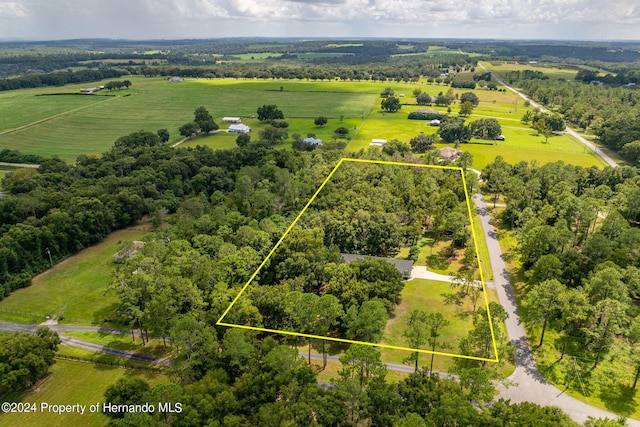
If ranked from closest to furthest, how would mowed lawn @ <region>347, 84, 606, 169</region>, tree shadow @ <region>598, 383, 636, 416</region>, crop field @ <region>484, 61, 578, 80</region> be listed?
tree shadow @ <region>598, 383, 636, 416</region> → mowed lawn @ <region>347, 84, 606, 169</region> → crop field @ <region>484, 61, 578, 80</region>

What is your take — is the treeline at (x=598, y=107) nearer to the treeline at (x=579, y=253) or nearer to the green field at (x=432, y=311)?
the treeline at (x=579, y=253)

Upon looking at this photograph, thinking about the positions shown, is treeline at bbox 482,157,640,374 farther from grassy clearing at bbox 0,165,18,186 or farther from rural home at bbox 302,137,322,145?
grassy clearing at bbox 0,165,18,186

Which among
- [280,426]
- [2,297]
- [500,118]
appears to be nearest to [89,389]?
[280,426]

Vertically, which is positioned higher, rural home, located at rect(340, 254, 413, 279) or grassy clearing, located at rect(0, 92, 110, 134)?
rural home, located at rect(340, 254, 413, 279)

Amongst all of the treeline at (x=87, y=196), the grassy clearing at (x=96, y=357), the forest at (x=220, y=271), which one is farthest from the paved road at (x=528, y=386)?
the treeline at (x=87, y=196)

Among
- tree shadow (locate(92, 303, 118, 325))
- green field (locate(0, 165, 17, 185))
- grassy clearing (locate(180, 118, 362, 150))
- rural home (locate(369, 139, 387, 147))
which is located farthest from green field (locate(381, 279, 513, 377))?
green field (locate(0, 165, 17, 185))

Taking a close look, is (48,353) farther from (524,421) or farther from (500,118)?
(500,118)
